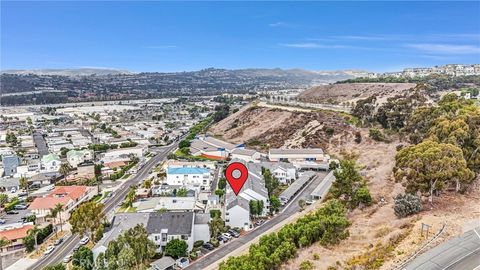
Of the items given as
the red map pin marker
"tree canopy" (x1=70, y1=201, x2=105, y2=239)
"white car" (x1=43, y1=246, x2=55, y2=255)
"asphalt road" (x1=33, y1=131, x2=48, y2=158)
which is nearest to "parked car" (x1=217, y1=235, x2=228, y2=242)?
the red map pin marker

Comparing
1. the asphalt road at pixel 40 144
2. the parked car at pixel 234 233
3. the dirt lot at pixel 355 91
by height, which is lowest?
the asphalt road at pixel 40 144

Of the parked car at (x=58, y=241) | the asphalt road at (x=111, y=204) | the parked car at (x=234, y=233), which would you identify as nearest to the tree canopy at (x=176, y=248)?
the parked car at (x=234, y=233)

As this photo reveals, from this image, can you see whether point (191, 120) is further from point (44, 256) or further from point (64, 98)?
point (64, 98)

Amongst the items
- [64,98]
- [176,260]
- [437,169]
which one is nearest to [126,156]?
[176,260]

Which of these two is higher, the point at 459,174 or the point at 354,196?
the point at 459,174

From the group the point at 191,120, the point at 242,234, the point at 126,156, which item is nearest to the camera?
the point at 242,234

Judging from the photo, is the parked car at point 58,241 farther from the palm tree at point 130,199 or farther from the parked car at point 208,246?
the parked car at point 208,246

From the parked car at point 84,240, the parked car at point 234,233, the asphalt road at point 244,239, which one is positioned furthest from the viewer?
the parked car at point 234,233
